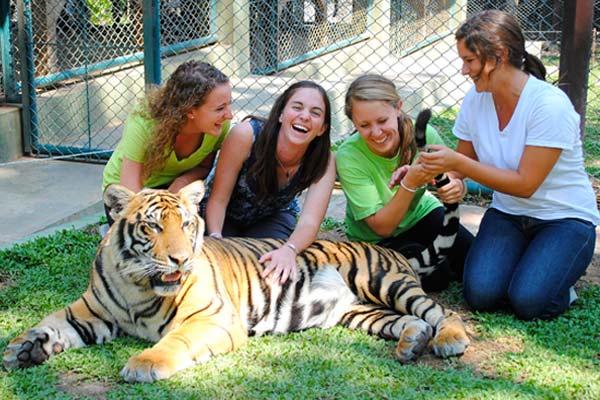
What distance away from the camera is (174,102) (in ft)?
13.6

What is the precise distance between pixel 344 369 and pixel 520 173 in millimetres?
1275

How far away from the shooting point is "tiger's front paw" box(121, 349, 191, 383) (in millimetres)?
3178

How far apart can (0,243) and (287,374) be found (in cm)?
258

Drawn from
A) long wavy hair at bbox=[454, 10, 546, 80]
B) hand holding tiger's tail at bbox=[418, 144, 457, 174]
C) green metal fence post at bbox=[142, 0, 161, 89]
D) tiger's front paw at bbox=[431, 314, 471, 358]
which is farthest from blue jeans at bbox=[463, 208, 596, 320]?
green metal fence post at bbox=[142, 0, 161, 89]

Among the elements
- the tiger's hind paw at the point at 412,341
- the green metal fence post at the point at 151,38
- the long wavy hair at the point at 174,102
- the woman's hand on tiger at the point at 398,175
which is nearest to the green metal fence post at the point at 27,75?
the green metal fence post at the point at 151,38

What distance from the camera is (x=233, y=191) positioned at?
452cm

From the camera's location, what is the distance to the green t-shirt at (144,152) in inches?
168

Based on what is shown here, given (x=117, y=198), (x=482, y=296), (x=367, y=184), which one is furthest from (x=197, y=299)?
(x=482, y=296)

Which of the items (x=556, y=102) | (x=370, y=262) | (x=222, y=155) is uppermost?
(x=556, y=102)

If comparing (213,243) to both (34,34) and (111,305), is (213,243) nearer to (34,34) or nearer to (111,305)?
(111,305)

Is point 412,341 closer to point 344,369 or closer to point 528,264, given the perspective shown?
point 344,369

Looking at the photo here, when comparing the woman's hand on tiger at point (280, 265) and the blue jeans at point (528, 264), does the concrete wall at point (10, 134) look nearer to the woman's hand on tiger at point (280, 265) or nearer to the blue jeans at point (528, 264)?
the woman's hand on tiger at point (280, 265)

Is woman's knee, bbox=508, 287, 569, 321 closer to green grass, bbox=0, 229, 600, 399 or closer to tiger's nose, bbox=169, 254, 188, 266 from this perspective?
green grass, bbox=0, 229, 600, 399

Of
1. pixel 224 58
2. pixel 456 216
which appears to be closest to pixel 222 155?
pixel 456 216
